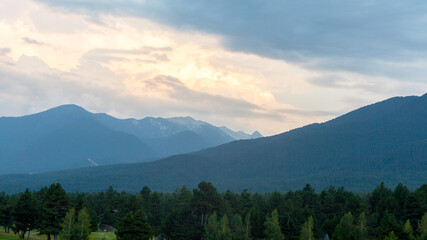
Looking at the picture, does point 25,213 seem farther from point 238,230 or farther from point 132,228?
point 238,230

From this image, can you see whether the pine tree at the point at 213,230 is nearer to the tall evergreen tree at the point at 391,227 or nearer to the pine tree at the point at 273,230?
the pine tree at the point at 273,230

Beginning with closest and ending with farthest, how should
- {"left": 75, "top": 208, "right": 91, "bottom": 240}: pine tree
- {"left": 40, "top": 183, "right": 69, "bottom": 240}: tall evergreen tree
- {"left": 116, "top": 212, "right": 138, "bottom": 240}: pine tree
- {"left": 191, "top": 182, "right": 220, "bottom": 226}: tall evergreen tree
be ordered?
{"left": 75, "top": 208, "right": 91, "bottom": 240}: pine tree
{"left": 116, "top": 212, "right": 138, "bottom": 240}: pine tree
{"left": 40, "top": 183, "right": 69, "bottom": 240}: tall evergreen tree
{"left": 191, "top": 182, "right": 220, "bottom": 226}: tall evergreen tree

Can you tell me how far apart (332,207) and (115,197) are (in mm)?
70966

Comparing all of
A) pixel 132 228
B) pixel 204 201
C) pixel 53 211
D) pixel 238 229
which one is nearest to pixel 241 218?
pixel 238 229

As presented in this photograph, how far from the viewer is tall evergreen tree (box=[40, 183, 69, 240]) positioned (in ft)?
272

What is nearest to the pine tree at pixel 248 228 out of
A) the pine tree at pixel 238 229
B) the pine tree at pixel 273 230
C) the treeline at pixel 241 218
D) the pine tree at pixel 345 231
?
the treeline at pixel 241 218

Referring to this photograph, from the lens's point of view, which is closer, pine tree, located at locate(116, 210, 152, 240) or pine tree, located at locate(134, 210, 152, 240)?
pine tree, located at locate(116, 210, 152, 240)

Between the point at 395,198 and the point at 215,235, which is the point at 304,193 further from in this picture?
the point at 215,235

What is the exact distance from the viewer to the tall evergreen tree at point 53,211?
272 feet

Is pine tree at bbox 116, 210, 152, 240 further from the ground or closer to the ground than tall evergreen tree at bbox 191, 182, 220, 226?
closer to the ground

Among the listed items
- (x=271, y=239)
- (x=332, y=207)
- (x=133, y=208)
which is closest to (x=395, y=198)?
(x=332, y=207)

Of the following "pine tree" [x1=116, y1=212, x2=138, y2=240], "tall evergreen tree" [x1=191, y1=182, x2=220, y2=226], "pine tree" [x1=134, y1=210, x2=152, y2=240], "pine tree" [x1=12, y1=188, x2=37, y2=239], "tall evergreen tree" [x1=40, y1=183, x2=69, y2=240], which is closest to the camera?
"pine tree" [x1=116, y1=212, x2=138, y2=240]

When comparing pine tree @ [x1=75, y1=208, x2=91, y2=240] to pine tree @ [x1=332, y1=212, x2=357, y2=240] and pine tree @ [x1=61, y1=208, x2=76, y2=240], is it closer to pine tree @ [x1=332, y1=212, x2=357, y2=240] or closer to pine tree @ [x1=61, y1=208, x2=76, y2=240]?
pine tree @ [x1=61, y1=208, x2=76, y2=240]

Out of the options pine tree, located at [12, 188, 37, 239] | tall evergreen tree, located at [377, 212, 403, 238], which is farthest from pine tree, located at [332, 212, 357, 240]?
pine tree, located at [12, 188, 37, 239]
